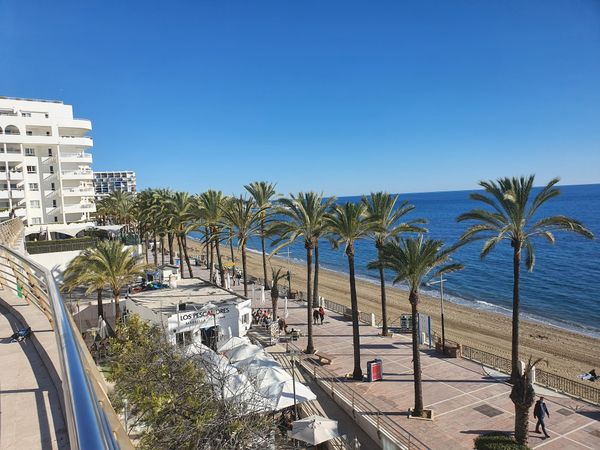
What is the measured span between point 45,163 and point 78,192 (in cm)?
483

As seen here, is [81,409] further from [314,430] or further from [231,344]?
[231,344]

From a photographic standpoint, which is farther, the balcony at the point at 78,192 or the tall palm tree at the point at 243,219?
the balcony at the point at 78,192

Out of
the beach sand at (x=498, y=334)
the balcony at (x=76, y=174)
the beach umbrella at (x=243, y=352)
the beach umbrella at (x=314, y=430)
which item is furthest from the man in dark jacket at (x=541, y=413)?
the balcony at (x=76, y=174)

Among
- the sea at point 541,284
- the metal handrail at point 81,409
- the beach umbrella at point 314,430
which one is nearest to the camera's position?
the metal handrail at point 81,409

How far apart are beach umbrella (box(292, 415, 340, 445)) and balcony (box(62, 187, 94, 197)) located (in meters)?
48.5

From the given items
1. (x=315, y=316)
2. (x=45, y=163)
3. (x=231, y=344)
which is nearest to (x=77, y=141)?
(x=45, y=163)

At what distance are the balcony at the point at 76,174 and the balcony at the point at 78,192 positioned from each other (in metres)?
1.49

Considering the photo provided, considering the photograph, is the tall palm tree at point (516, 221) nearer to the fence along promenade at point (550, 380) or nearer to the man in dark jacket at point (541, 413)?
the man in dark jacket at point (541, 413)

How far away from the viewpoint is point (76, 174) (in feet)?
173

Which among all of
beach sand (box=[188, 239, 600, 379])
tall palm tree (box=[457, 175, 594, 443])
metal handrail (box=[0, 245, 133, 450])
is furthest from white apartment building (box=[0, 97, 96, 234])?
metal handrail (box=[0, 245, 133, 450])

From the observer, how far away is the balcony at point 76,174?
170ft

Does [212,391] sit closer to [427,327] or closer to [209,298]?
[209,298]

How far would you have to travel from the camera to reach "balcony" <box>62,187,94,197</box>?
171 ft

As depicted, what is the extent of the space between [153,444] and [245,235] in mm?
25571
